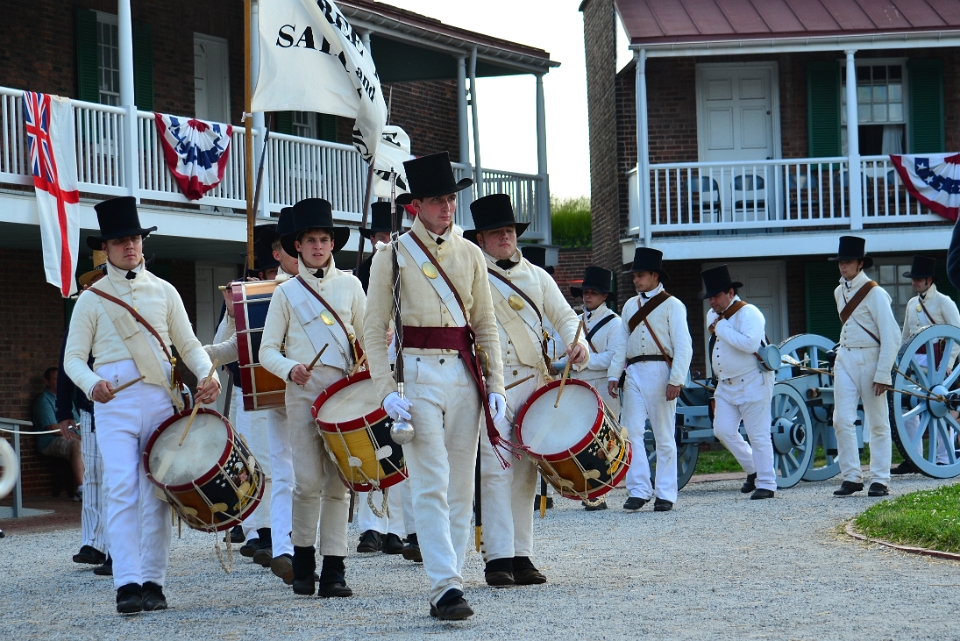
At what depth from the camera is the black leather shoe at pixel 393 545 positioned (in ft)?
29.9

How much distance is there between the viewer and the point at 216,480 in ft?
22.7

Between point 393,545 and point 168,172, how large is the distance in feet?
26.1

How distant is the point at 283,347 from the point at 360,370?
17.5 inches

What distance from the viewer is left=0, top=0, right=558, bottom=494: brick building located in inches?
589

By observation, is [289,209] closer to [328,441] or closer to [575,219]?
[328,441]

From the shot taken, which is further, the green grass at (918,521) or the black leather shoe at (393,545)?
the black leather shoe at (393,545)

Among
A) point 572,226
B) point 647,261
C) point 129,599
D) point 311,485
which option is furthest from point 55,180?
point 572,226

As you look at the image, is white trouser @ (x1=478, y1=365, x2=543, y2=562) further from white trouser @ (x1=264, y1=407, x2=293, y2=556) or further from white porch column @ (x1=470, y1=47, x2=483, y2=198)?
white porch column @ (x1=470, y1=47, x2=483, y2=198)

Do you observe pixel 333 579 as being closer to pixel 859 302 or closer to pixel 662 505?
pixel 662 505

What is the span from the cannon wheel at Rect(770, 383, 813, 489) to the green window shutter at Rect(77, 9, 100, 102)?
891 cm

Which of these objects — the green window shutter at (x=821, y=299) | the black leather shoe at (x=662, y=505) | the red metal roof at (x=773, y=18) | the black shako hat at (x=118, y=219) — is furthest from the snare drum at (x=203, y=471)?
the green window shutter at (x=821, y=299)

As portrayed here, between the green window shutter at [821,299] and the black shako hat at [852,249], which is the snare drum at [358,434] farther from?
the green window shutter at [821,299]

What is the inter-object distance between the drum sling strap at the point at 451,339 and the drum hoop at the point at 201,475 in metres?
1.19

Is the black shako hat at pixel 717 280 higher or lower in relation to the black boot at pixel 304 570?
higher
